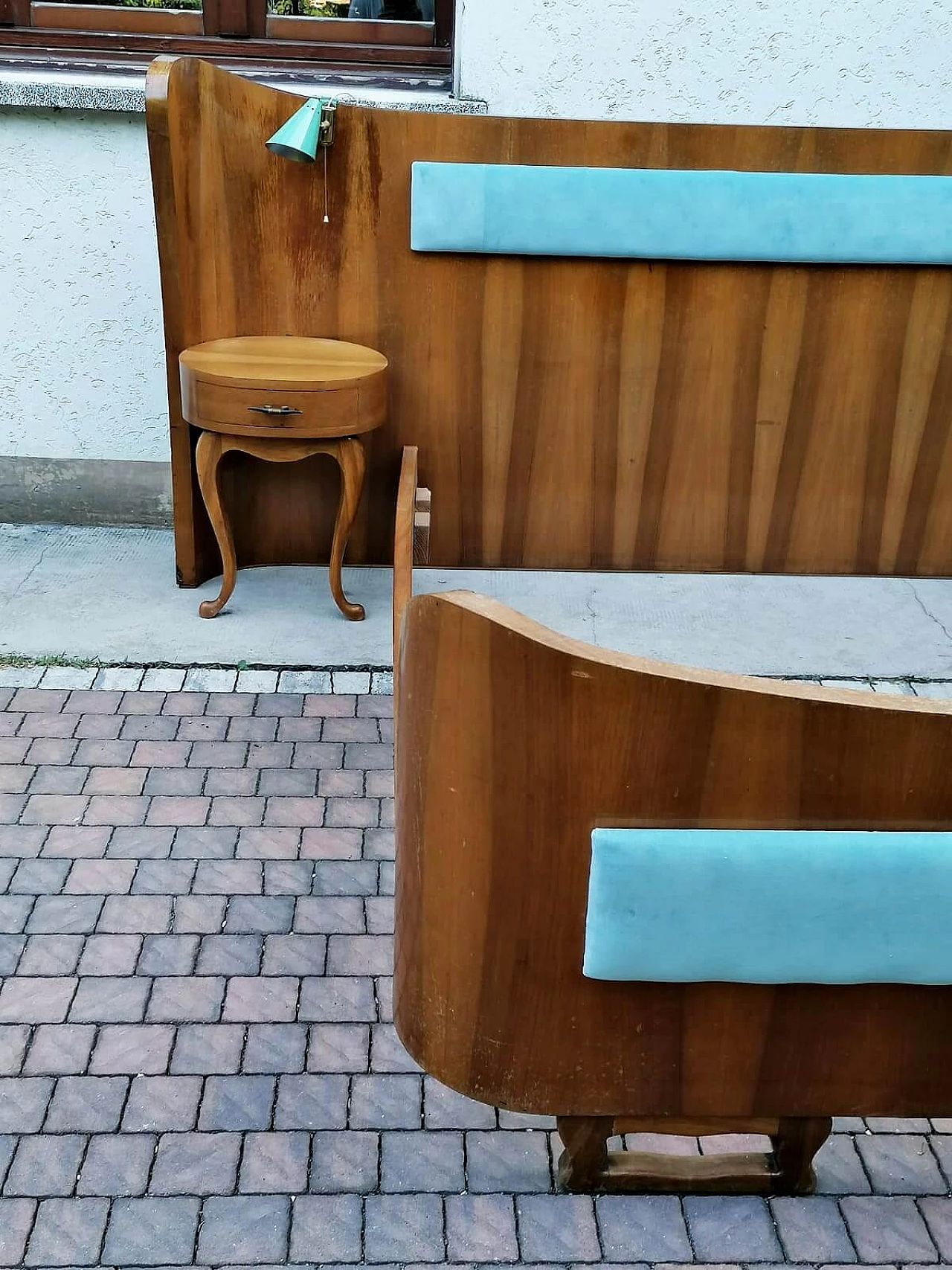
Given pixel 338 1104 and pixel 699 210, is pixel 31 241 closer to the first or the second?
pixel 699 210

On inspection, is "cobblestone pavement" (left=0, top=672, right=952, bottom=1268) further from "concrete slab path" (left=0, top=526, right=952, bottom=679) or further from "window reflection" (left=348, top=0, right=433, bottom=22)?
"window reflection" (left=348, top=0, right=433, bottom=22)

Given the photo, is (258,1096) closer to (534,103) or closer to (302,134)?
(302,134)

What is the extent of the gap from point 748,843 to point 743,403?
9.73 ft

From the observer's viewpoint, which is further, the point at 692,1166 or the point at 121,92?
the point at 121,92

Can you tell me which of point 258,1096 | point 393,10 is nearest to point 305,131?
point 393,10

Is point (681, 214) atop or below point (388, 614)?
atop

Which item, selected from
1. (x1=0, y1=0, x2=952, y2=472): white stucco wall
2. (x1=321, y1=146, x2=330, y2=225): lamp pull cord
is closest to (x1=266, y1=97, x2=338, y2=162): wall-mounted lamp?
(x1=321, y1=146, x2=330, y2=225): lamp pull cord

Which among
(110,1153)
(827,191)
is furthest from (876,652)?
(110,1153)

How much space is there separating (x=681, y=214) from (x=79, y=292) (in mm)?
2155

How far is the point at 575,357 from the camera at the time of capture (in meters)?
4.16

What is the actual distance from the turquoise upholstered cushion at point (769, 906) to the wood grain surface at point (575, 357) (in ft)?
9.14

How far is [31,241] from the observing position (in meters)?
4.37

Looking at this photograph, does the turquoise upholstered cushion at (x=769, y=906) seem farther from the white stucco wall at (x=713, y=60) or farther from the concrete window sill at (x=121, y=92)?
the white stucco wall at (x=713, y=60)

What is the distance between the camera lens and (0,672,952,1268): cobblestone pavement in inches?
76.0
